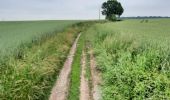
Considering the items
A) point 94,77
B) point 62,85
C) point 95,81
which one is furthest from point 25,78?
point 94,77

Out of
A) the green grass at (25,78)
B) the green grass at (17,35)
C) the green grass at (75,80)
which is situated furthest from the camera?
the green grass at (17,35)

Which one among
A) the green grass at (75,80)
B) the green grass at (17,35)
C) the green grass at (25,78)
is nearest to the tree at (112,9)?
the green grass at (17,35)

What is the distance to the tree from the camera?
106 metres

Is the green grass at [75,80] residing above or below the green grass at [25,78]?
below

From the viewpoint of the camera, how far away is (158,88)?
915cm

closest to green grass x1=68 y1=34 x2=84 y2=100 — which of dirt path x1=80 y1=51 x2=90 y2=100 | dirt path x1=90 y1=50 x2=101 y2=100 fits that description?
dirt path x1=80 y1=51 x2=90 y2=100

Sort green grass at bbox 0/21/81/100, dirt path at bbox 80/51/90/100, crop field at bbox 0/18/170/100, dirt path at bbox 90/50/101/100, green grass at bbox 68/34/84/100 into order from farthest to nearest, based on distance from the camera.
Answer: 1. green grass at bbox 68/34/84/100
2. dirt path at bbox 80/51/90/100
3. dirt path at bbox 90/50/101/100
4. green grass at bbox 0/21/81/100
5. crop field at bbox 0/18/170/100

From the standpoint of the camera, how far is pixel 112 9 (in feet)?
350

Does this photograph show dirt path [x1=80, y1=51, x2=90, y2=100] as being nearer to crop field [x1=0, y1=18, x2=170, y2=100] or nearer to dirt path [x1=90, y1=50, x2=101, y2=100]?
crop field [x1=0, y1=18, x2=170, y2=100]

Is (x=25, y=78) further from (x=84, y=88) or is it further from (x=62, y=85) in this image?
(x=84, y=88)

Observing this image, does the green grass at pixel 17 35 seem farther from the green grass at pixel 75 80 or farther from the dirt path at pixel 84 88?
the dirt path at pixel 84 88

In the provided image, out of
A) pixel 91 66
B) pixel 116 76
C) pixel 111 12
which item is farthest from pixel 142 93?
pixel 111 12

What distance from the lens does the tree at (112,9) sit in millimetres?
106188

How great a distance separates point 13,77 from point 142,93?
4.42 metres
